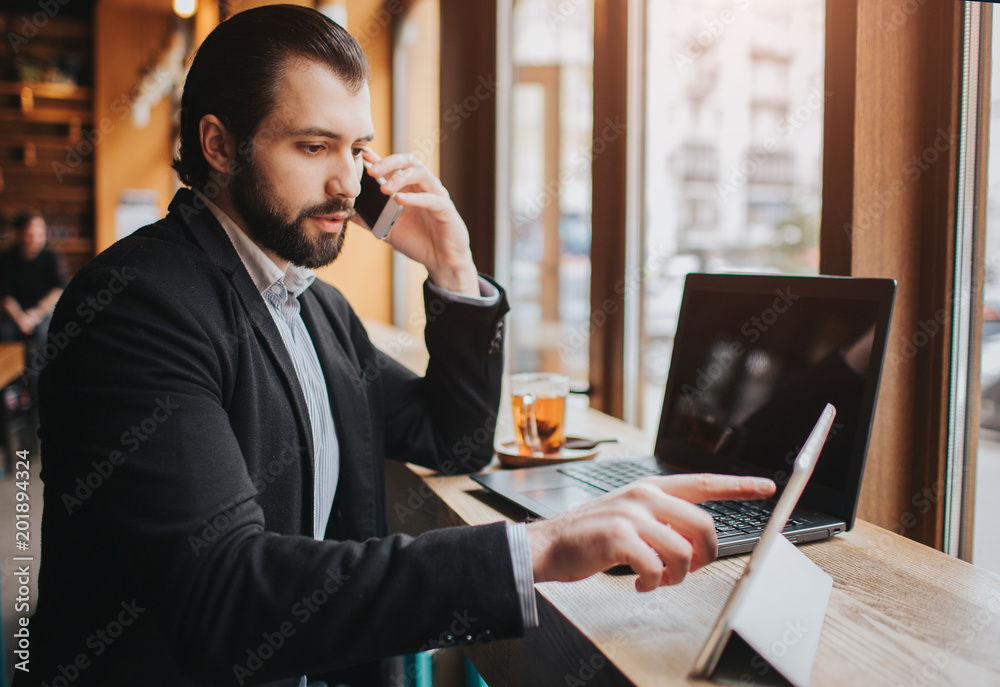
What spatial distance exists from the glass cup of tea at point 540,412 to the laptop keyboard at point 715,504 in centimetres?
17

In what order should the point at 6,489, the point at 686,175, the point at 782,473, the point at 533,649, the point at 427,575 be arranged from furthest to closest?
1. the point at 6,489
2. the point at 686,175
3. the point at 782,473
4. the point at 533,649
5. the point at 427,575

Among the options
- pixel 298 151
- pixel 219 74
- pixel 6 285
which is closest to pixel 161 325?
pixel 298 151

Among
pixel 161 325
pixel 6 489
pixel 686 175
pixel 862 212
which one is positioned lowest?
pixel 6 489

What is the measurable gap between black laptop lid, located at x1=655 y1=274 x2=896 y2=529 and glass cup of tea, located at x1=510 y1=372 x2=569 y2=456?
21 centimetres

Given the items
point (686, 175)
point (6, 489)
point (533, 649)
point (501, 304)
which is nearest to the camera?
point (533, 649)

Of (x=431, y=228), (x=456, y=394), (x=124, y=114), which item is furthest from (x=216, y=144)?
(x=124, y=114)

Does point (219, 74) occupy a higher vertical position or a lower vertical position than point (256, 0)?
lower

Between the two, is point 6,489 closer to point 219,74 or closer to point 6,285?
point 6,285

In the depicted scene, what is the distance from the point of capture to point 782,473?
1036 mm

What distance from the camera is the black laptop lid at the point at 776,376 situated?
3.07 ft

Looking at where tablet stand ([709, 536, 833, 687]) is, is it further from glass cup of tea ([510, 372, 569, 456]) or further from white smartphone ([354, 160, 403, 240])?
white smartphone ([354, 160, 403, 240])

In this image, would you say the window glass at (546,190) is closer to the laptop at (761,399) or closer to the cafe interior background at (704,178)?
the cafe interior background at (704,178)

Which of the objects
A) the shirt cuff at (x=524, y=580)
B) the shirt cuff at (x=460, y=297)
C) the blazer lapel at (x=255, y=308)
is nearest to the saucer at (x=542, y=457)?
the shirt cuff at (x=460, y=297)

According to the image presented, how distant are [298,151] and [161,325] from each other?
1.28 ft
